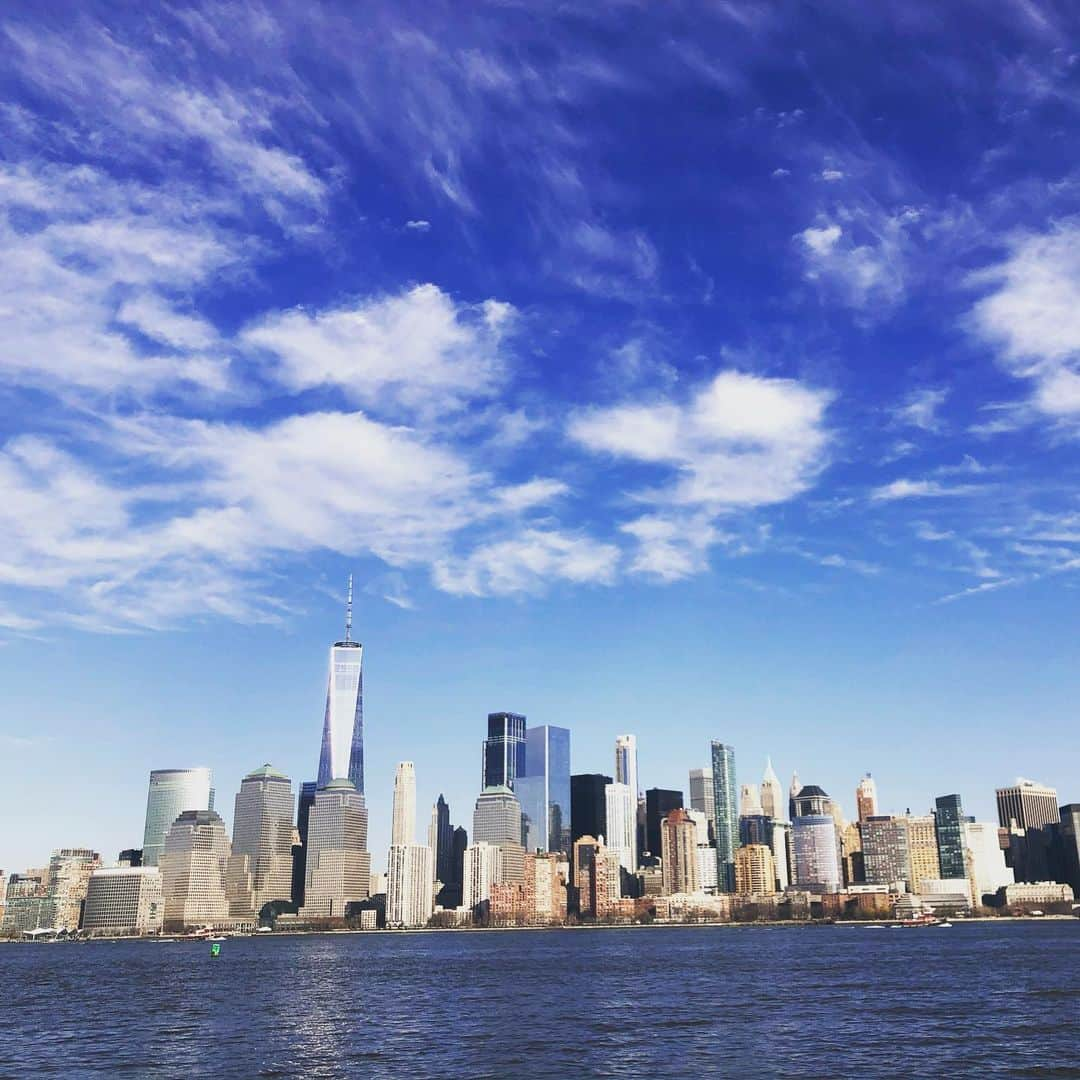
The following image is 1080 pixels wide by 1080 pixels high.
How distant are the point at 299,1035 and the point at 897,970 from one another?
103297 millimetres

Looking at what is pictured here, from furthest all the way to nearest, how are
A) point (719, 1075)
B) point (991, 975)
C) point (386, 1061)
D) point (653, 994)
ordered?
point (991, 975), point (653, 994), point (386, 1061), point (719, 1075)

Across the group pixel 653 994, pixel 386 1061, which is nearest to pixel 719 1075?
pixel 386 1061

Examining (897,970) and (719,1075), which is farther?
(897,970)

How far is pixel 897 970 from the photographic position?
547ft

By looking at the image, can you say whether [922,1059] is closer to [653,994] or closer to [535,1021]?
[535,1021]

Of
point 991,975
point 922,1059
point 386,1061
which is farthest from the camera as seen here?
point 991,975

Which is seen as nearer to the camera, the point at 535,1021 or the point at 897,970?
the point at 535,1021

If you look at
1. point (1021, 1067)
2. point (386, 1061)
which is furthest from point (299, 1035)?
point (1021, 1067)

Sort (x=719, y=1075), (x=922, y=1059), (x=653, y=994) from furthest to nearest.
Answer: (x=653, y=994), (x=922, y=1059), (x=719, y=1075)

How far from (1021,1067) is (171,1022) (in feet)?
265

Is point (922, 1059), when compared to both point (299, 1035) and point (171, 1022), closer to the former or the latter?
point (299, 1035)

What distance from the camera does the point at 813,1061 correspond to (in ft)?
251

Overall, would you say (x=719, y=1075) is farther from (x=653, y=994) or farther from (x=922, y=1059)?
(x=653, y=994)

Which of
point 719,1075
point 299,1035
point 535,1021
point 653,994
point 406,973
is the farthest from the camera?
point 406,973
